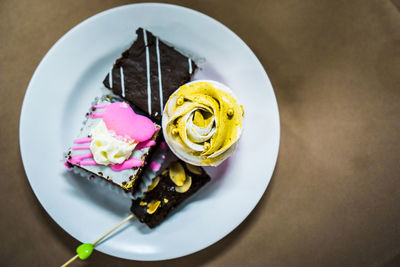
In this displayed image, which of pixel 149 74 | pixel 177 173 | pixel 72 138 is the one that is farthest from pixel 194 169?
pixel 72 138

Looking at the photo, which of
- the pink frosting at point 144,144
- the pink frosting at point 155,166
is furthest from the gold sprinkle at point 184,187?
the pink frosting at point 144,144

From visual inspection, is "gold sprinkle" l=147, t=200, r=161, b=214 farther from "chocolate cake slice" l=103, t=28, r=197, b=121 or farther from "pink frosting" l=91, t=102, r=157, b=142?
"chocolate cake slice" l=103, t=28, r=197, b=121

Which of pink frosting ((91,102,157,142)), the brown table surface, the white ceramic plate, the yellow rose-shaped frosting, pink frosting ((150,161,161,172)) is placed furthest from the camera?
the brown table surface

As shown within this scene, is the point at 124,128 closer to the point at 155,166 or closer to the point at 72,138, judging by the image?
the point at 155,166

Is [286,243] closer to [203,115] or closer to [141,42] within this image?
[203,115]

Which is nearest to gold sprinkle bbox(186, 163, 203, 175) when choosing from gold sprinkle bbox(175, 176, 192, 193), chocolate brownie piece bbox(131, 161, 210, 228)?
chocolate brownie piece bbox(131, 161, 210, 228)

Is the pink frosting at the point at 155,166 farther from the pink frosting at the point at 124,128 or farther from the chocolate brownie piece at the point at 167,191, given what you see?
Result: the pink frosting at the point at 124,128
